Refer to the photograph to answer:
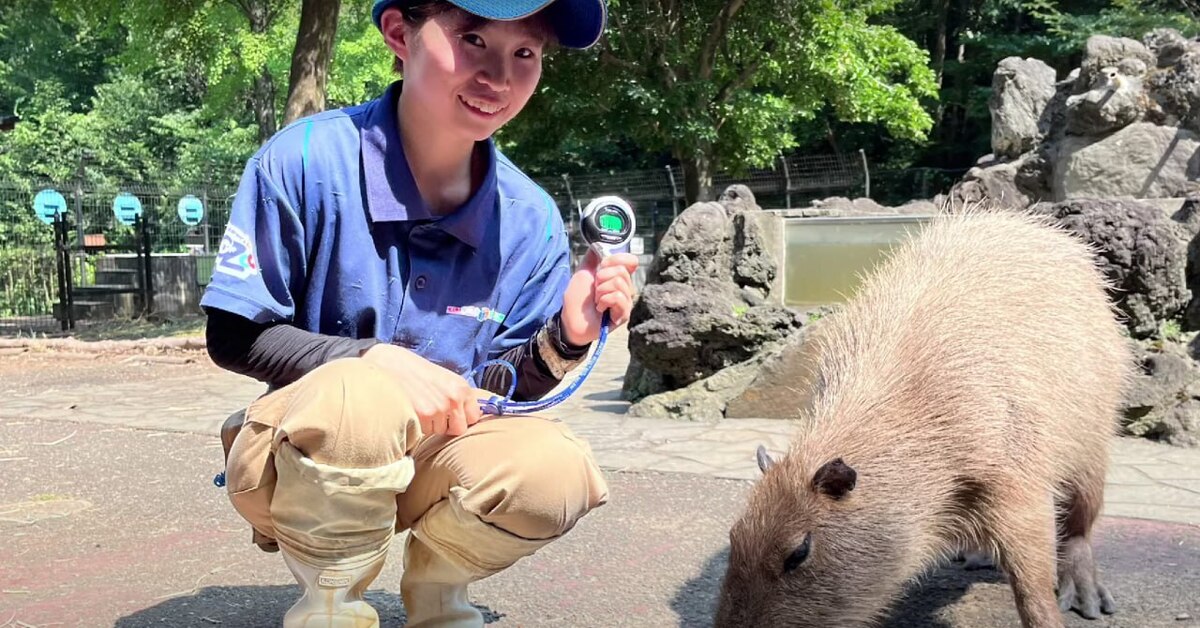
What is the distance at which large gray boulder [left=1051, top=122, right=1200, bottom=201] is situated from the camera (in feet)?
30.3

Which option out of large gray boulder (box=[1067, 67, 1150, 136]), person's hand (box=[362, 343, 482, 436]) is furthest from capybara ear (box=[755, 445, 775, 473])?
large gray boulder (box=[1067, 67, 1150, 136])

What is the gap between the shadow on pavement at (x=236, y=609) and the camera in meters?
2.91

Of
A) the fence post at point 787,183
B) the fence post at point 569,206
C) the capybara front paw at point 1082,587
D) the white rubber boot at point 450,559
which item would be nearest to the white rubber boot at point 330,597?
the white rubber boot at point 450,559

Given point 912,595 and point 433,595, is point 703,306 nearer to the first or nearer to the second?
point 912,595

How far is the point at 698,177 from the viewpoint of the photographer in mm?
19453

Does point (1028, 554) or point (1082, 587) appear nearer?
point (1028, 554)

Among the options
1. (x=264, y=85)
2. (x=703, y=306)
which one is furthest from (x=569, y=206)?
(x=703, y=306)

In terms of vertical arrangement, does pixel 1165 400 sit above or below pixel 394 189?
below

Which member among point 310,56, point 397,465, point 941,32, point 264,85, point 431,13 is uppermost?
point 941,32

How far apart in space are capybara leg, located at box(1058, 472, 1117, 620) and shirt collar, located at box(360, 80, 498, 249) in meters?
2.04

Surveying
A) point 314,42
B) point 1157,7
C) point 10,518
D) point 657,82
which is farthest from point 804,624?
point 1157,7

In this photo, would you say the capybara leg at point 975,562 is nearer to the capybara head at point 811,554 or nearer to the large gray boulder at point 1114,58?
the capybara head at point 811,554

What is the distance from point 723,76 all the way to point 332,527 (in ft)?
60.4

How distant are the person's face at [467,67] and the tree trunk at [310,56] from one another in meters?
9.17
